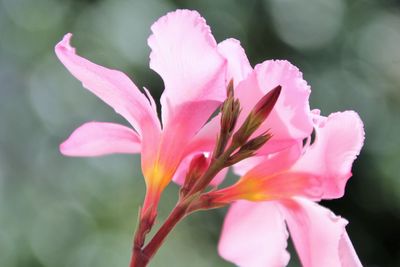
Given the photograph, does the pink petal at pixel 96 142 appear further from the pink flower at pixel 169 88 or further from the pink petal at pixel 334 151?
the pink petal at pixel 334 151

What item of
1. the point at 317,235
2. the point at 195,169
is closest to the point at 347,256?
the point at 317,235

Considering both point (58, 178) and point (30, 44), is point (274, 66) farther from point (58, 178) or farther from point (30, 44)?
point (30, 44)

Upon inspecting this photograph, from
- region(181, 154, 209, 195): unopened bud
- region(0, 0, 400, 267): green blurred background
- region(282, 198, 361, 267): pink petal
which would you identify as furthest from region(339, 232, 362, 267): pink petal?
region(0, 0, 400, 267): green blurred background

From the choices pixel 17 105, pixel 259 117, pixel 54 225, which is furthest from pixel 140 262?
pixel 17 105

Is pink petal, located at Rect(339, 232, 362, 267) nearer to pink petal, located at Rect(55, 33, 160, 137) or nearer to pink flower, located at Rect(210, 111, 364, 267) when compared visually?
pink flower, located at Rect(210, 111, 364, 267)

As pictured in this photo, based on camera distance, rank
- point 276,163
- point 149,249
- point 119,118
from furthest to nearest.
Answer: point 119,118
point 276,163
point 149,249

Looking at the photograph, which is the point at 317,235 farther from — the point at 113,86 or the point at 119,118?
the point at 119,118
